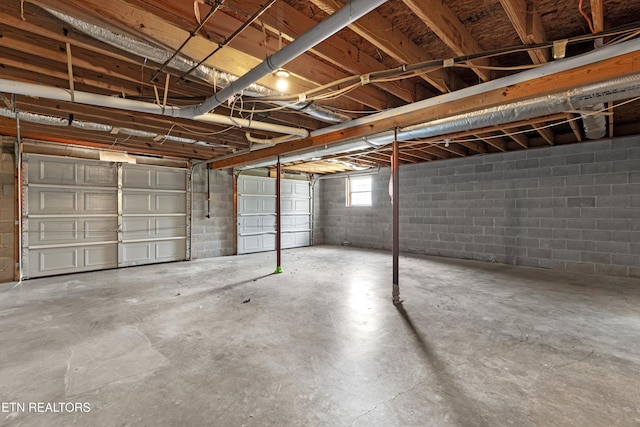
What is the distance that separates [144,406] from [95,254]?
4.65 metres

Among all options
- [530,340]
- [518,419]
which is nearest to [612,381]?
[530,340]

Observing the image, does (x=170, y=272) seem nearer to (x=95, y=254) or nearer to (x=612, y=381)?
(x=95, y=254)

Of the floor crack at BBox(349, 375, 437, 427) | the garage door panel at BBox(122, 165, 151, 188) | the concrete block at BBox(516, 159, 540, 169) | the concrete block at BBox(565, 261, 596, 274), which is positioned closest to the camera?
the floor crack at BBox(349, 375, 437, 427)

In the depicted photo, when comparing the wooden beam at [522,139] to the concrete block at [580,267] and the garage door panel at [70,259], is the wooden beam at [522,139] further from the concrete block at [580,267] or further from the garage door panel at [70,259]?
the garage door panel at [70,259]

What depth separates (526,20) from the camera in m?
1.91

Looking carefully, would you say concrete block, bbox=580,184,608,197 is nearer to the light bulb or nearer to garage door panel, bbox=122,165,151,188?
the light bulb

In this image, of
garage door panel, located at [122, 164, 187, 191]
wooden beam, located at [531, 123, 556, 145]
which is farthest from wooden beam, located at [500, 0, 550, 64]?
garage door panel, located at [122, 164, 187, 191]

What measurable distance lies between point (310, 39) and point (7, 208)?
5.51 metres

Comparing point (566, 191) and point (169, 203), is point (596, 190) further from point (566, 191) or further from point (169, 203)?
point (169, 203)

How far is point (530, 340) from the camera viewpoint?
2.36 metres

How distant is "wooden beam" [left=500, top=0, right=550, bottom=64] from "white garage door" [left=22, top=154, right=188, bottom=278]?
19.5 ft

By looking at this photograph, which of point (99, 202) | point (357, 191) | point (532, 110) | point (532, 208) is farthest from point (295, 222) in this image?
point (532, 110)

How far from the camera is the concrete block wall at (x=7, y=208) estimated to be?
4336mm

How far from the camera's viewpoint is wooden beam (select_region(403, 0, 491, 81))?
5.56 feet
